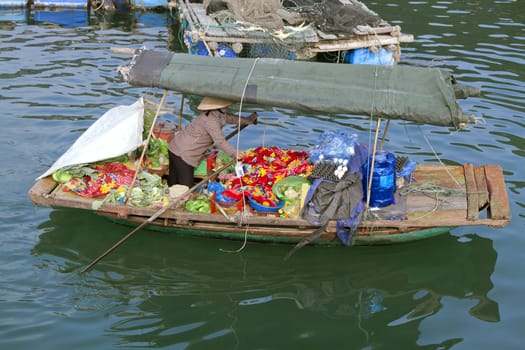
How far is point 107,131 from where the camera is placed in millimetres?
8344

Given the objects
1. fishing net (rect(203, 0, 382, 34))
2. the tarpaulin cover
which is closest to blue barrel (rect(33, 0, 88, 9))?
fishing net (rect(203, 0, 382, 34))

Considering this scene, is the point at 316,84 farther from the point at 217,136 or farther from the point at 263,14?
the point at 263,14

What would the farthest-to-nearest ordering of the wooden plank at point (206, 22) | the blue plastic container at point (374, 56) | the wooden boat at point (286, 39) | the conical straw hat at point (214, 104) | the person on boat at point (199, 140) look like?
1. the blue plastic container at point (374, 56)
2. the wooden plank at point (206, 22)
3. the wooden boat at point (286, 39)
4. the person on boat at point (199, 140)
5. the conical straw hat at point (214, 104)

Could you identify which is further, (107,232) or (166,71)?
(107,232)

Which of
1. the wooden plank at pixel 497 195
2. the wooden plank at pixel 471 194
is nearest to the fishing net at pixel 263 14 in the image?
the wooden plank at pixel 471 194

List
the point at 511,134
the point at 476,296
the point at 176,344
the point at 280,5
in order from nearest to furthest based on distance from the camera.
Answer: the point at 176,344, the point at 476,296, the point at 511,134, the point at 280,5

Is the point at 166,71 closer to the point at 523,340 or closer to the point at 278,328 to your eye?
the point at 278,328

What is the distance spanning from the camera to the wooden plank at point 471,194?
24.2 feet

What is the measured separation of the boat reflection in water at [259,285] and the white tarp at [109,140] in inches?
35.4

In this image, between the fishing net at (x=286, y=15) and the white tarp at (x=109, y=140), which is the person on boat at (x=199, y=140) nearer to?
the white tarp at (x=109, y=140)

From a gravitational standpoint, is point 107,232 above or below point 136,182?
below

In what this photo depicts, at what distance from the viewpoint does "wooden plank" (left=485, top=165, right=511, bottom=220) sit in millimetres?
7242

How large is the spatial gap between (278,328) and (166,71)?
10.2ft

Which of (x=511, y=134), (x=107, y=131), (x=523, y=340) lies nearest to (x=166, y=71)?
(x=107, y=131)
